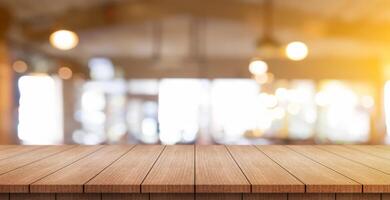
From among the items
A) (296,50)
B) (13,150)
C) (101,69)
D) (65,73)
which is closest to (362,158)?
(13,150)

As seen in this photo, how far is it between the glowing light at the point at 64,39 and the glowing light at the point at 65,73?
0.30 meters

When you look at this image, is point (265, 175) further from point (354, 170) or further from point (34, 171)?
point (34, 171)

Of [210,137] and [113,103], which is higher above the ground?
[113,103]

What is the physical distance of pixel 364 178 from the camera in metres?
1.20

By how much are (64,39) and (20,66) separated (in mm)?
637

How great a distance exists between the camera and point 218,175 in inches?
49.0

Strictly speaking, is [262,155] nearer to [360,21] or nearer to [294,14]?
[294,14]

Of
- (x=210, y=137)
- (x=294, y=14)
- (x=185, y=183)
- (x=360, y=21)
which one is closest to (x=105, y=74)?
(x=210, y=137)

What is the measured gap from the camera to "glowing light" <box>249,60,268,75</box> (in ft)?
17.2

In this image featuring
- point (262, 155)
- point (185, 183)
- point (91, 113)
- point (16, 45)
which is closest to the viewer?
point (185, 183)

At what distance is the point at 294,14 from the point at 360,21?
2.79 ft

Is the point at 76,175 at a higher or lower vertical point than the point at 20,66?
lower

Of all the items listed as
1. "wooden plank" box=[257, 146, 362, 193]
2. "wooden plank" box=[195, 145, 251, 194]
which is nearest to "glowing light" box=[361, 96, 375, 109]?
"wooden plank" box=[257, 146, 362, 193]

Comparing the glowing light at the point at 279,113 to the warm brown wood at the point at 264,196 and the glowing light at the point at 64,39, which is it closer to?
the glowing light at the point at 64,39
